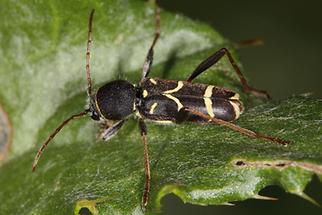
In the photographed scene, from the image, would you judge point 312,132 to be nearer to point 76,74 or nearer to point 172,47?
point 172,47

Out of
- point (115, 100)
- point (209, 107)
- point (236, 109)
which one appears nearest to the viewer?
point (236, 109)

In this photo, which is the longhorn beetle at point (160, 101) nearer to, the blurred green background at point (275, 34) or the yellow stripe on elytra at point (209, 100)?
the yellow stripe on elytra at point (209, 100)

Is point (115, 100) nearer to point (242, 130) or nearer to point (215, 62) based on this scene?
point (215, 62)

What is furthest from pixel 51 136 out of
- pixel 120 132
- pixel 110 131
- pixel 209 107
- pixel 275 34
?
pixel 275 34

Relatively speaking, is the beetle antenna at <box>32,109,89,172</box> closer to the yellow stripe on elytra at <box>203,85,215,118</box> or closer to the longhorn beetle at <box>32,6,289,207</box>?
the longhorn beetle at <box>32,6,289,207</box>

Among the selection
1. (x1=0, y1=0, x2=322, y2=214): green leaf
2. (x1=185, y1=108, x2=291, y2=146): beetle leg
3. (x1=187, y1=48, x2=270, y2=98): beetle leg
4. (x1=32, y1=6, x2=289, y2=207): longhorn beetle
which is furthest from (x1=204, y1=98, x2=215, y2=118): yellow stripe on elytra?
(x1=187, y1=48, x2=270, y2=98): beetle leg

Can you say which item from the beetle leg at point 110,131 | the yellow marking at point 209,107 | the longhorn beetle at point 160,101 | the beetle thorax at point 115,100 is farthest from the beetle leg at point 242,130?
the beetle leg at point 110,131
